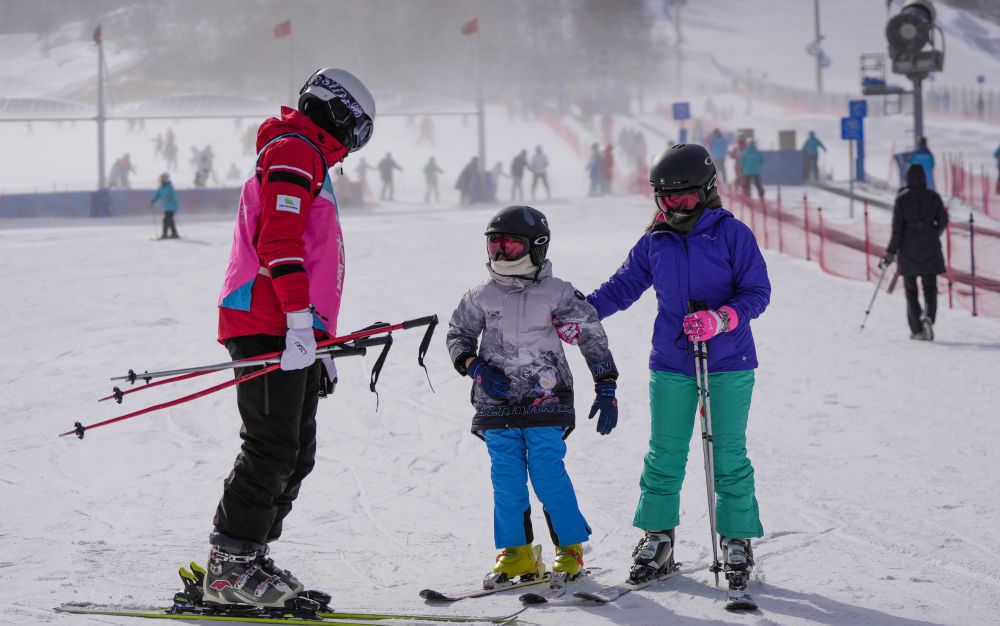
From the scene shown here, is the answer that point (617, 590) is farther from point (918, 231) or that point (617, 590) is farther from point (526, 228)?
point (918, 231)

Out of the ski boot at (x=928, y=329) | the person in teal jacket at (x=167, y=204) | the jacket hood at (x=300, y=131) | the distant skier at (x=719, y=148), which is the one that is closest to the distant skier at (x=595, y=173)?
the distant skier at (x=719, y=148)

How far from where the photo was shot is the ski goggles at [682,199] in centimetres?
407

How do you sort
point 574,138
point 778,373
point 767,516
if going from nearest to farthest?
point 767,516 < point 778,373 < point 574,138

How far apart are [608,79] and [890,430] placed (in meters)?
90.1

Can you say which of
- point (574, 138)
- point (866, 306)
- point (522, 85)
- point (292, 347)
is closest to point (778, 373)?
point (866, 306)

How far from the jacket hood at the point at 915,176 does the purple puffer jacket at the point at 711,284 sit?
633cm

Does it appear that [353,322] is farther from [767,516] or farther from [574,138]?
[574,138]

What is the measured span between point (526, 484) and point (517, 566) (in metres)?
0.32

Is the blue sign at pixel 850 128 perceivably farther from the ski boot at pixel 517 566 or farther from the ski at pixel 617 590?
the ski boot at pixel 517 566

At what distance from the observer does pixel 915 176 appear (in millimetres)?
9719

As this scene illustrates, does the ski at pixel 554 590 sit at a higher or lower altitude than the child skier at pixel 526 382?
lower

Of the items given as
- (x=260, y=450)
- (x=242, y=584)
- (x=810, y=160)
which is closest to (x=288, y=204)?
(x=260, y=450)

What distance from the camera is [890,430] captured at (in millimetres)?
6703

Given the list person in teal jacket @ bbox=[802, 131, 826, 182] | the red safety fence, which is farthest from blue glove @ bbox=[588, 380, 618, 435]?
person in teal jacket @ bbox=[802, 131, 826, 182]
